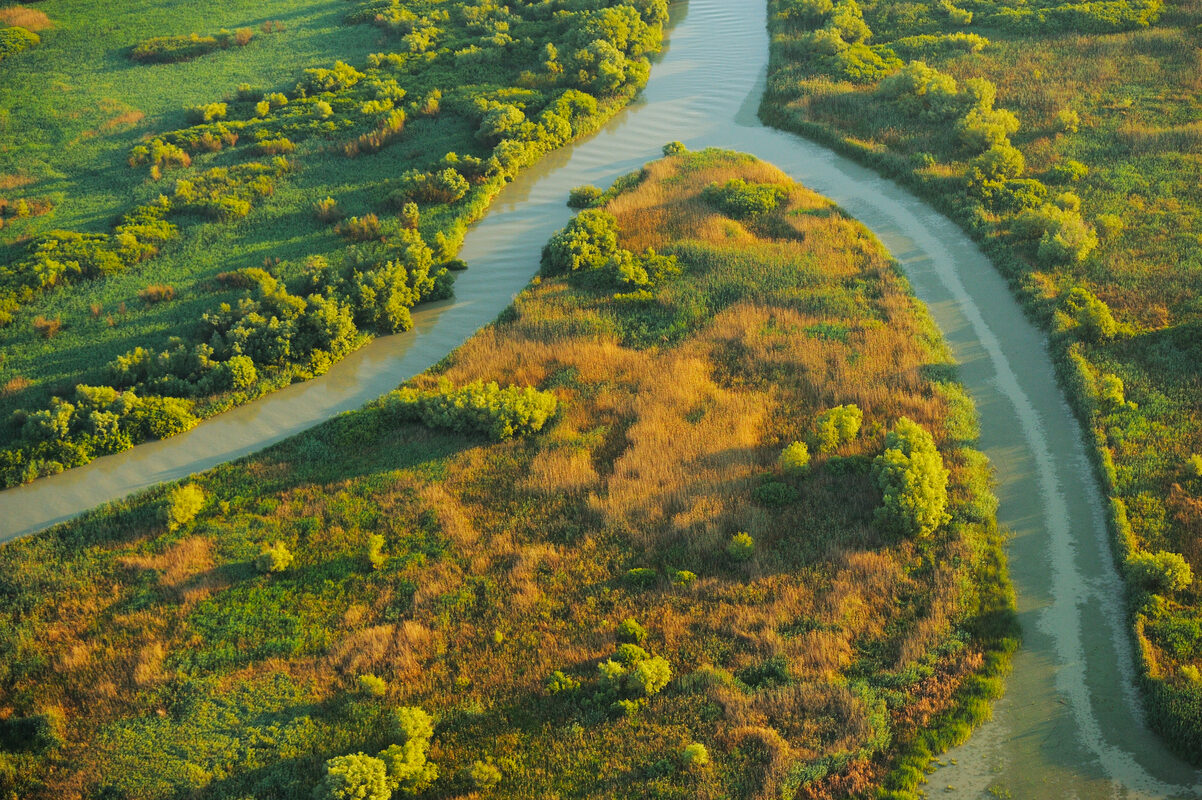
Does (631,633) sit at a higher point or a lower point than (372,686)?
higher

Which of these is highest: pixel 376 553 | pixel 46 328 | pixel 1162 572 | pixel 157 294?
pixel 157 294

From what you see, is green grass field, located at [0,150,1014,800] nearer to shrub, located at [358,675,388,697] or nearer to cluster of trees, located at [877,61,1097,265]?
shrub, located at [358,675,388,697]

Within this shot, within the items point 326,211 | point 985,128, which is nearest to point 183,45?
point 326,211

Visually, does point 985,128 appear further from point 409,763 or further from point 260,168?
point 409,763

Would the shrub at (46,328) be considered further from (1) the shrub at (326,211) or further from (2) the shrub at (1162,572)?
(2) the shrub at (1162,572)

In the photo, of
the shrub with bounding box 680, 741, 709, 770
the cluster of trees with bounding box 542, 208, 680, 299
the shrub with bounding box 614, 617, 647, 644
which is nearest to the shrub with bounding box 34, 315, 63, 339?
the cluster of trees with bounding box 542, 208, 680, 299
